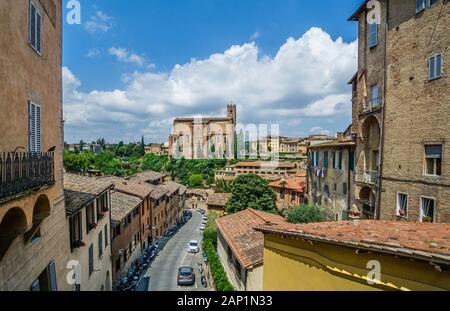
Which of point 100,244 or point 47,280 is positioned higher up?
point 47,280

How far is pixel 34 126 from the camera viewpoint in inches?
252

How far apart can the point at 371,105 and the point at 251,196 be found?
16.6 metres

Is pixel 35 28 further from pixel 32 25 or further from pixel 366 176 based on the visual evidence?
pixel 366 176

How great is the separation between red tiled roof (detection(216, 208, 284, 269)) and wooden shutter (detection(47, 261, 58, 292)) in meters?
6.46

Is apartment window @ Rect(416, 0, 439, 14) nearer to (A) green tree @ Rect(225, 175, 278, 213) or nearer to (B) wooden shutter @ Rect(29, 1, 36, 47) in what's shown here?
(B) wooden shutter @ Rect(29, 1, 36, 47)

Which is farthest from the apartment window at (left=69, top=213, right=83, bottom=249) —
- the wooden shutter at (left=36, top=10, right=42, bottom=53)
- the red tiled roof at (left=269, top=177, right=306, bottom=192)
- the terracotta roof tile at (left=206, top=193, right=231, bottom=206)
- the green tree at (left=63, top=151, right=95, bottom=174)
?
the green tree at (left=63, top=151, right=95, bottom=174)

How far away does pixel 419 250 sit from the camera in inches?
179

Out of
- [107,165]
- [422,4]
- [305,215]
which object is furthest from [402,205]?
[107,165]

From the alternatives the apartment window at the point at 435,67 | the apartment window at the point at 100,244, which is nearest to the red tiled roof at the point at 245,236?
the apartment window at the point at 100,244

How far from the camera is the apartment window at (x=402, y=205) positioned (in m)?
14.8

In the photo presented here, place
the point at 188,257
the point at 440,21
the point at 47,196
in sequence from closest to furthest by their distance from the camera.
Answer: the point at 47,196 < the point at 440,21 < the point at 188,257
